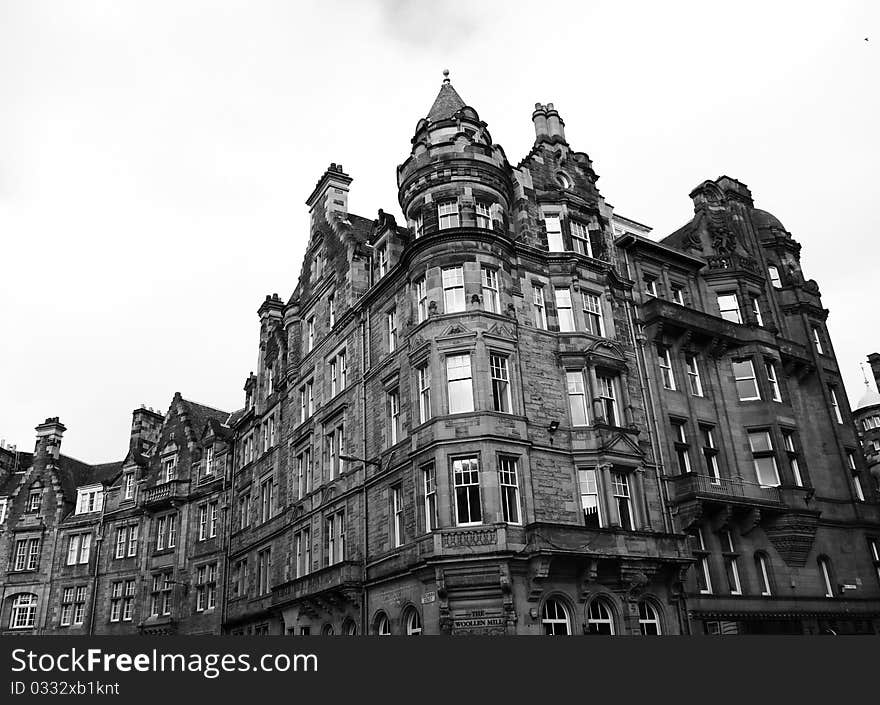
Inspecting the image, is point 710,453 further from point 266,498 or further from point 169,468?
point 169,468

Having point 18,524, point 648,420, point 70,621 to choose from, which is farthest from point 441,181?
point 18,524

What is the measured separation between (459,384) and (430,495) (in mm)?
4232

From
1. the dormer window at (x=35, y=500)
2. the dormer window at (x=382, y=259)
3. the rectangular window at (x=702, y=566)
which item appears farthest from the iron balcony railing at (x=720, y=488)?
the dormer window at (x=35, y=500)

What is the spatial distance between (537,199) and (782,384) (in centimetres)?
1520

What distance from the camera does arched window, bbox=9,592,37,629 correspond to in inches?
2215

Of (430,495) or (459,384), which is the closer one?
(430,495)

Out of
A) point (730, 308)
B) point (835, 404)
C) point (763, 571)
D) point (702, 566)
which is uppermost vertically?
point (730, 308)

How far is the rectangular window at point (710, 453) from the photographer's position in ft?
110

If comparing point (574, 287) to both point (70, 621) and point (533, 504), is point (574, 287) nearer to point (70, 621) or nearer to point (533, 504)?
point (533, 504)

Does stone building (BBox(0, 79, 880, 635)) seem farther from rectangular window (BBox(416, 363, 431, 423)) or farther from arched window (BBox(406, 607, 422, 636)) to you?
arched window (BBox(406, 607, 422, 636))

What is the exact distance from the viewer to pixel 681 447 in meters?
33.0

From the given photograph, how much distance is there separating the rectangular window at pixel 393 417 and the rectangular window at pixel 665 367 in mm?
11871

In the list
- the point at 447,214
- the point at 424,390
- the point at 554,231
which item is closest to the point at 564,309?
the point at 554,231

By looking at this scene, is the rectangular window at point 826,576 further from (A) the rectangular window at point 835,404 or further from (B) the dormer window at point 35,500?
(B) the dormer window at point 35,500
